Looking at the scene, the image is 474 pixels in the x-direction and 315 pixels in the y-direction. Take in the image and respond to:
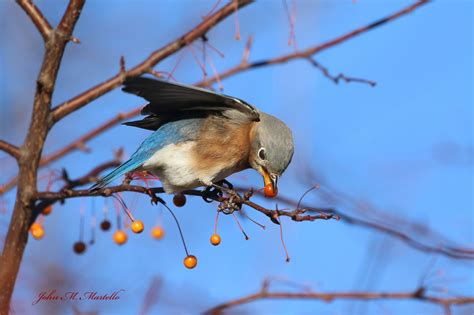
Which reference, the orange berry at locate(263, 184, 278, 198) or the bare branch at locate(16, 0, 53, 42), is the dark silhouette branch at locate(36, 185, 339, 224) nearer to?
the orange berry at locate(263, 184, 278, 198)

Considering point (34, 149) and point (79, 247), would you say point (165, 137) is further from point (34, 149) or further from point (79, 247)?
point (34, 149)

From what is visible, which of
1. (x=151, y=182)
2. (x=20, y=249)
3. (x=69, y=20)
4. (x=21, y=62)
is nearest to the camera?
(x=20, y=249)

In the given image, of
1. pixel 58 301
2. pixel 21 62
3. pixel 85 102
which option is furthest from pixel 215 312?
pixel 21 62

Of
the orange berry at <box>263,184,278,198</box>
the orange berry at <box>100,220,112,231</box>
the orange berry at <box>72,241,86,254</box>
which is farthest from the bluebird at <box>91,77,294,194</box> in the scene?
the orange berry at <box>72,241,86,254</box>

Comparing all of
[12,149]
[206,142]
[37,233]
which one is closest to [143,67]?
[12,149]

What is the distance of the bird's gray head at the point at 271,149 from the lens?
387 centimetres

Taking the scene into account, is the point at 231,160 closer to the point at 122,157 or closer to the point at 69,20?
the point at 122,157

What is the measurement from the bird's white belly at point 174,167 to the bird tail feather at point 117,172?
0.36 feet

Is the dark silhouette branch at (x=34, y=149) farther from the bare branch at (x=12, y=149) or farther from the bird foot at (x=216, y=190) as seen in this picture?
the bird foot at (x=216, y=190)

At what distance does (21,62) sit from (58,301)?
15.2 ft

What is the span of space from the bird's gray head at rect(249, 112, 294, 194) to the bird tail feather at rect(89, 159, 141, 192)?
69cm

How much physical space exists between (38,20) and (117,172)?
92 cm

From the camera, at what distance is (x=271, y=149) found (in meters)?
3.90

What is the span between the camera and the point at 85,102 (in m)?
3.16
